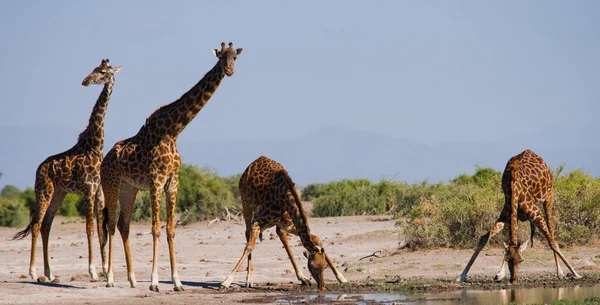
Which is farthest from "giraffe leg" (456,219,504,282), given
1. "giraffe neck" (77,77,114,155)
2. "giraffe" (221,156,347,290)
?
"giraffe neck" (77,77,114,155)

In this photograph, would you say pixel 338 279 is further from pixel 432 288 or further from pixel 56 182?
pixel 56 182

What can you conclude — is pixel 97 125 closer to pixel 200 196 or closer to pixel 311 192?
pixel 200 196

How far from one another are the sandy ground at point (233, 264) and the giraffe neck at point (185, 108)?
7.78 feet

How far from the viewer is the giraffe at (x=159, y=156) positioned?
1405cm

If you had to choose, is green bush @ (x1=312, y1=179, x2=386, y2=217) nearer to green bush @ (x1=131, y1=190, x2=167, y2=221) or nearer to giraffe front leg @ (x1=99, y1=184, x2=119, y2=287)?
green bush @ (x1=131, y1=190, x2=167, y2=221)

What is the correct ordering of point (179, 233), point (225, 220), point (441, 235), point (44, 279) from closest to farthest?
point (44, 279) < point (441, 235) < point (179, 233) < point (225, 220)

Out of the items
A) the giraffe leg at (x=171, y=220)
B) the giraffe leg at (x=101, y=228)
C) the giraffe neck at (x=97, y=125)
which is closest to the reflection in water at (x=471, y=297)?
the giraffe leg at (x=171, y=220)

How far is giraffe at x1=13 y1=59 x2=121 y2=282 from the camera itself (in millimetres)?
15500

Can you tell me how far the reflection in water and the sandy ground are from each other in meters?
0.53

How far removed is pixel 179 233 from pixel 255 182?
10.8m

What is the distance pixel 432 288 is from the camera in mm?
14031

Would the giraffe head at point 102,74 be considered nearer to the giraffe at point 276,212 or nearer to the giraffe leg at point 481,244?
the giraffe at point 276,212

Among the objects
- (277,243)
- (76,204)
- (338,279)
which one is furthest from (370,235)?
(76,204)

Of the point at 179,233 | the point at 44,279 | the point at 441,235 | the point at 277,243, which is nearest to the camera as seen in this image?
the point at 44,279
